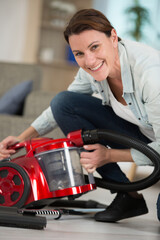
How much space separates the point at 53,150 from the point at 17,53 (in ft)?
14.2

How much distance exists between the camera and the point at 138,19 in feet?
17.9

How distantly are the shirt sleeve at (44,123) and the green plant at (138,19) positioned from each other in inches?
162

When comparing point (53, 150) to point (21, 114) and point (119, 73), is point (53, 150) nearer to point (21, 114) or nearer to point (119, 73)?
point (119, 73)

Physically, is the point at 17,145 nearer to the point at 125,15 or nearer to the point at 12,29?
the point at 12,29

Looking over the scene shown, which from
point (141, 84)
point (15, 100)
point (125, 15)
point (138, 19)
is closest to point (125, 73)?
point (141, 84)

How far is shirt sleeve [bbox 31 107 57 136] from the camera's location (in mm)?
1597

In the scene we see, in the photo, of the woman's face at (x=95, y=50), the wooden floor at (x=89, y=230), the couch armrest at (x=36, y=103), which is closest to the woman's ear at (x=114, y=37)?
the woman's face at (x=95, y=50)

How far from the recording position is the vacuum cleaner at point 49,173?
135 cm

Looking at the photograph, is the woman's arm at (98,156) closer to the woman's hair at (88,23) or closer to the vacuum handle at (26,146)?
the vacuum handle at (26,146)

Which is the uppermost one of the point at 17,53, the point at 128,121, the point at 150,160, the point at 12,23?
the point at 12,23

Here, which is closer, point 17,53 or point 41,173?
point 41,173

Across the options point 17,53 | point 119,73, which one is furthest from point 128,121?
point 17,53

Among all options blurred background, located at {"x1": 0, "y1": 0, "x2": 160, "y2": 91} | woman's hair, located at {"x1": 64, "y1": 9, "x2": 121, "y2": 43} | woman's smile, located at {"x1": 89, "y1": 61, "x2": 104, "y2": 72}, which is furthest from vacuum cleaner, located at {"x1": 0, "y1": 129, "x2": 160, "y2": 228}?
blurred background, located at {"x1": 0, "y1": 0, "x2": 160, "y2": 91}

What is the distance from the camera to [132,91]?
1331 mm
